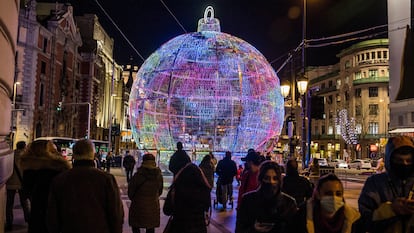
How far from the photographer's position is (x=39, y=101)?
42.6 meters

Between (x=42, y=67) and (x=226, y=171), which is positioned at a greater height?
(x=42, y=67)

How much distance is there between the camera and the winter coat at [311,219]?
328 centimetres

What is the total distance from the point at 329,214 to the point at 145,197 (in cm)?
331

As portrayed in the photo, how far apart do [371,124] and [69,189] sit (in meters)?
68.9

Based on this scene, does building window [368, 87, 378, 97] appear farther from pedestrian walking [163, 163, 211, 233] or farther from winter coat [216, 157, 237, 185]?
pedestrian walking [163, 163, 211, 233]

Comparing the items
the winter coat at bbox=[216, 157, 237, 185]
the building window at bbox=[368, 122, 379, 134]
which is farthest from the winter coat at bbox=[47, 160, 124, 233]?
the building window at bbox=[368, 122, 379, 134]

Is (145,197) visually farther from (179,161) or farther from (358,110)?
(358,110)

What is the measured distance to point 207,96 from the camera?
17.9 meters

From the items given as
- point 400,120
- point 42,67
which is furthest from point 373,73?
point 400,120

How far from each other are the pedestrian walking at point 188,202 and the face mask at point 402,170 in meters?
2.28

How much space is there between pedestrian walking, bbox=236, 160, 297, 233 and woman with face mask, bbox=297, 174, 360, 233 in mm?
136

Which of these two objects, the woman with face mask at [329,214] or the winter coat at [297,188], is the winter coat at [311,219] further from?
the winter coat at [297,188]

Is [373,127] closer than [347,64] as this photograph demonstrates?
Yes

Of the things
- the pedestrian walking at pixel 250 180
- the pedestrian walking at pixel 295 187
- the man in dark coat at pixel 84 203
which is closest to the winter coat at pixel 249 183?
the pedestrian walking at pixel 250 180
